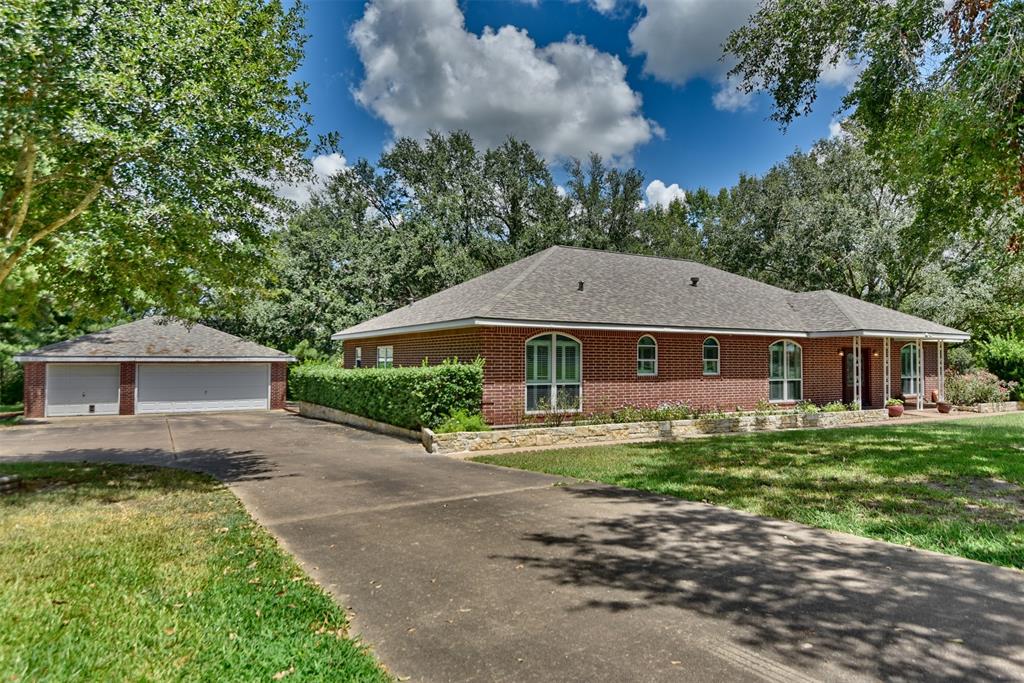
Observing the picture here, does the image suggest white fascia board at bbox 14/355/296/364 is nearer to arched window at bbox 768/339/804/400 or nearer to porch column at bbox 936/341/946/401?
arched window at bbox 768/339/804/400

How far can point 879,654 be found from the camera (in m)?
3.75

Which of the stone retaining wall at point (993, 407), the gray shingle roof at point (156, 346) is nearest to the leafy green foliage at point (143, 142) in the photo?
the gray shingle roof at point (156, 346)

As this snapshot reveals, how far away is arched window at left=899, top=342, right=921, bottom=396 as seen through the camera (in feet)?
74.7

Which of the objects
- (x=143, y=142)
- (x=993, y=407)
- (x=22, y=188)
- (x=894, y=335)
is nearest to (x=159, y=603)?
(x=143, y=142)

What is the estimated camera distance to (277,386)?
28.7m

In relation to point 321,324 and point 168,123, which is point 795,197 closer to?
point 321,324

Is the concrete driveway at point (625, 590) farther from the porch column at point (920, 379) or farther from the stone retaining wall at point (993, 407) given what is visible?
the stone retaining wall at point (993, 407)

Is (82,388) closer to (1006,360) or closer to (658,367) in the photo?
(658,367)

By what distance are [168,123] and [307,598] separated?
7.08m

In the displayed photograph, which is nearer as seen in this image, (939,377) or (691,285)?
(691,285)

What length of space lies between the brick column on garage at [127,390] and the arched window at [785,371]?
26841 mm

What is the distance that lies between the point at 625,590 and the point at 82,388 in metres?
28.6

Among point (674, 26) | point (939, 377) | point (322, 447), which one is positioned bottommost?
point (322, 447)

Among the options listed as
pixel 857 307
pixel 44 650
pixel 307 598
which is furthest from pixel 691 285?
pixel 44 650
